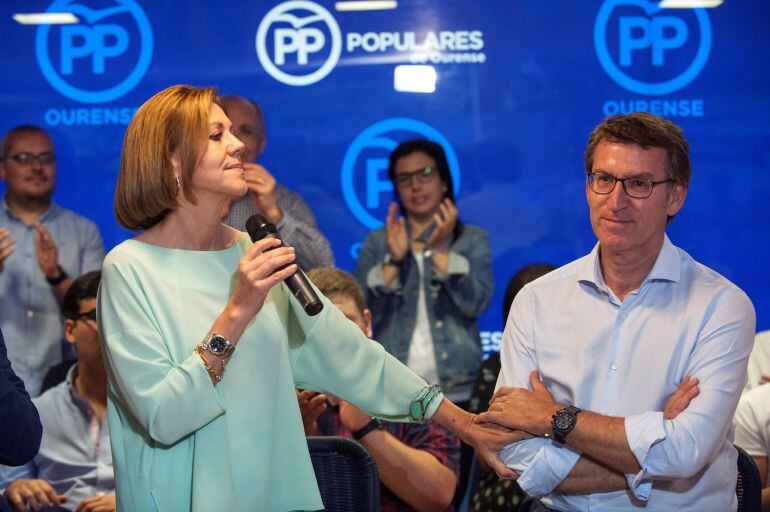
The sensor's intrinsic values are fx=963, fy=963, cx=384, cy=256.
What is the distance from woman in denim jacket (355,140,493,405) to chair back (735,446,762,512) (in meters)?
2.35

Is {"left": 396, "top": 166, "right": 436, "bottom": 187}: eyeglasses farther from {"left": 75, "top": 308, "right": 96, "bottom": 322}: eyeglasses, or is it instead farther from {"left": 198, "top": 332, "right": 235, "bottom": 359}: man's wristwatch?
{"left": 198, "top": 332, "right": 235, "bottom": 359}: man's wristwatch

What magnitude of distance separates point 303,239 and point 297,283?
2.83m

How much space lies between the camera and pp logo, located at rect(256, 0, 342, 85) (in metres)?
5.66

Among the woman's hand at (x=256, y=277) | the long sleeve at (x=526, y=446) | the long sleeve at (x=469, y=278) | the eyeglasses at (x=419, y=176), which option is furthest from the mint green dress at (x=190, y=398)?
the eyeglasses at (x=419, y=176)

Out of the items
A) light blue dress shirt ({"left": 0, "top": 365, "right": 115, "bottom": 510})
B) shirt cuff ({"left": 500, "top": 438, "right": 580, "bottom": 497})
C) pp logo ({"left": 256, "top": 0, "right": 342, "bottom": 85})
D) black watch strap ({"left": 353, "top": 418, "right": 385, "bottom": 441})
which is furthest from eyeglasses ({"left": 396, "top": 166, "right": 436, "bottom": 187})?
shirt cuff ({"left": 500, "top": 438, "right": 580, "bottom": 497})

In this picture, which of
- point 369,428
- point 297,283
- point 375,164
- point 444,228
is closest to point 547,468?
point 369,428

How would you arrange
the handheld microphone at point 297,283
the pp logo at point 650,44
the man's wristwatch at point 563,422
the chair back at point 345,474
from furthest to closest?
1. the pp logo at point 650,44
2. the chair back at point 345,474
3. the man's wristwatch at point 563,422
4. the handheld microphone at point 297,283

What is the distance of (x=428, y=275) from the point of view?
527 centimetres

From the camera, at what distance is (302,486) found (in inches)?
95.7

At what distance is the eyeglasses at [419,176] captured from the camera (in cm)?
540

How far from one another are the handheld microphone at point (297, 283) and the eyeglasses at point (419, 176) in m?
2.94

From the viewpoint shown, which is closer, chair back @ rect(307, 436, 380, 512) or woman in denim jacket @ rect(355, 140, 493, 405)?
chair back @ rect(307, 436, 380, 512)

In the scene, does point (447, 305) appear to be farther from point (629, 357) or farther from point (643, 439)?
point (643, 439)

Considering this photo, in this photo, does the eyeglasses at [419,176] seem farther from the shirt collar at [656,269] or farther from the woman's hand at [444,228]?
the shirt collar at [656,269]
